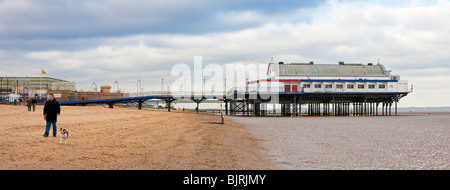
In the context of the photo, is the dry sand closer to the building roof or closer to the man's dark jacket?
the man's dark jacket

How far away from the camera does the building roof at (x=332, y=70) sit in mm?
67562

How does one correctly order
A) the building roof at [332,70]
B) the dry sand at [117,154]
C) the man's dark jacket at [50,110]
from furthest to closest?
1. the building roof at [332,70]
2. the man's dark jacket at [50,110]
3. the dry sand at [117,154]

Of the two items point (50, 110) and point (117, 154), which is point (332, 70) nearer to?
point (50, 110)

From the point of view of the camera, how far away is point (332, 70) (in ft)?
228

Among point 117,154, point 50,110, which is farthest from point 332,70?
point 117,154

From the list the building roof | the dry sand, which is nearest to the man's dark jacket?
the dry sand

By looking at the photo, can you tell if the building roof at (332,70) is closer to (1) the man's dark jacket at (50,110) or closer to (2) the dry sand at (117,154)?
(2) the dry sand at (117,154)

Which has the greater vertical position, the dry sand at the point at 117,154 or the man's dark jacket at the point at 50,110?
the man's dark jacket at the point at 50,110

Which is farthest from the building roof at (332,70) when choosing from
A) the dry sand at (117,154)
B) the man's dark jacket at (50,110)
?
the man's dark jacket at (50,110)

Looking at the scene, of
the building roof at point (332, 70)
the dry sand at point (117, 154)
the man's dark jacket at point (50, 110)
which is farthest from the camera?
the building roof at point (332, 70)

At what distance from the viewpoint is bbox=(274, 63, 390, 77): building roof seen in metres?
67.6
